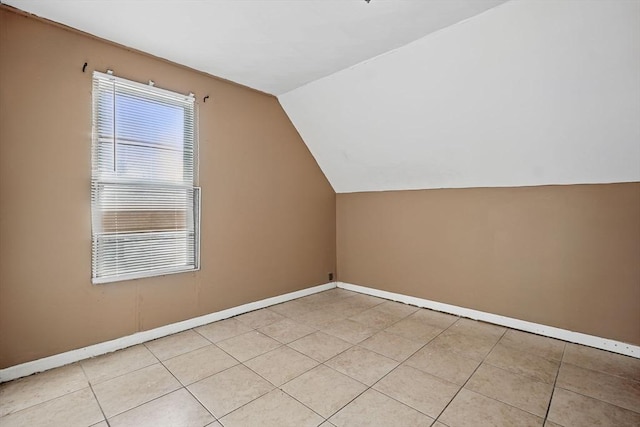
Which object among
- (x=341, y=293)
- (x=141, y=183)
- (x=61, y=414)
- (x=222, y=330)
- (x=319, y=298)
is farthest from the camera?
(x=341, y=293)

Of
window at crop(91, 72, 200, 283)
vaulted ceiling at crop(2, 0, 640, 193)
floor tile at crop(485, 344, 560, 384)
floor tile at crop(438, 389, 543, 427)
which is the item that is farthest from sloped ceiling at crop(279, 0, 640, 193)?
floor tile at crop(438, 389, 543, 427)

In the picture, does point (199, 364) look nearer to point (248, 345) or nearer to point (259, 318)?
point (248, 345)

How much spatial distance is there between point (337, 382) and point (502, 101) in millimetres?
2531

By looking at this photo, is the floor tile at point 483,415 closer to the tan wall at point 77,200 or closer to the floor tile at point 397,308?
the floor tile at point 397,308

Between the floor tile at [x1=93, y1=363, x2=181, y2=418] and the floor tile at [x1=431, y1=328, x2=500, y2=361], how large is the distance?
2152 mm

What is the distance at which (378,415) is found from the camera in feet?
5.86

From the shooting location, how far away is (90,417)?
176 cm

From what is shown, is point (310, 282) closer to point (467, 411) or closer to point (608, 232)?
point (467, 411)

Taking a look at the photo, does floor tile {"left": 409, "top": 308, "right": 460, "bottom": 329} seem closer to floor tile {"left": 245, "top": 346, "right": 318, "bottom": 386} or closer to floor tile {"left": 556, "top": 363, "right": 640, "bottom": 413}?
floor tile {"left": 556, "top": 363, "right": 640, "bottom": 413}

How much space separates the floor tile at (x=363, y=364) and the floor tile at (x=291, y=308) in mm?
1038

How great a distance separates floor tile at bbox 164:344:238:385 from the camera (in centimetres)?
220

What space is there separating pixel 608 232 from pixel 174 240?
12.7 ft

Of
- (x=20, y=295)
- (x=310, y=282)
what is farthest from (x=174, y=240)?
(x=310, y=282)

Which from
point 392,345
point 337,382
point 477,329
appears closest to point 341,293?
point 392,345
